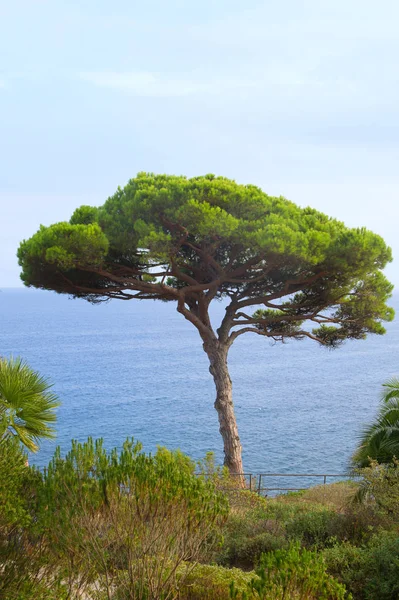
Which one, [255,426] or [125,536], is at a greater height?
[125,536]

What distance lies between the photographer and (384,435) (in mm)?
10227

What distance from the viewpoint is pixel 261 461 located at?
32969 mm

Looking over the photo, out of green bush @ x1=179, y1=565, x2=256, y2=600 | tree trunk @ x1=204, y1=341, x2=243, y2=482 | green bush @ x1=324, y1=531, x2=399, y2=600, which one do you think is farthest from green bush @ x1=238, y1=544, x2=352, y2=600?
tree trunk @ x1=204, y1=341, x2=243, y2=482

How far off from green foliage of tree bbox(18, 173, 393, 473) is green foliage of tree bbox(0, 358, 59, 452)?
16.9ft

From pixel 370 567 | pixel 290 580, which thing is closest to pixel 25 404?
pixel 370 567

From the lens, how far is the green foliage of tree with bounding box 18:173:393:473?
14281 mm

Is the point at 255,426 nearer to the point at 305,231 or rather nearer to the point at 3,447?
the point at 305,231

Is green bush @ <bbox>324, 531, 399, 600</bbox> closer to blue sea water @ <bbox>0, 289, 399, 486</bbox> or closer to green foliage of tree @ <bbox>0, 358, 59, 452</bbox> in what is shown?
green foliage of tree @ <bbox>0, 358, 59, 452</bbox>

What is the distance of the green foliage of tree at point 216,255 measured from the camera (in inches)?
562

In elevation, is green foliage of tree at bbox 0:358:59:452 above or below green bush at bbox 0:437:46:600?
above

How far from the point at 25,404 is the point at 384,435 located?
5993 mm

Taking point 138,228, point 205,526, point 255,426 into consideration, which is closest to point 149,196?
point 138,228

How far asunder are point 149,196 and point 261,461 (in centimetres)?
2213

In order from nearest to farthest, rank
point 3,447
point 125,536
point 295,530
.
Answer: point 125,536 < point 3,447 < point 295,530
